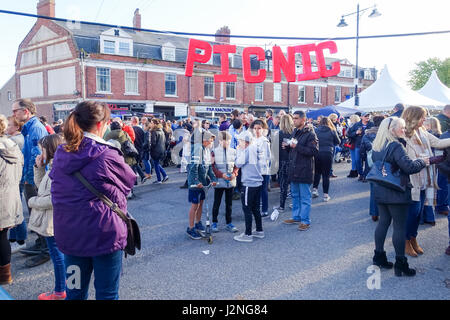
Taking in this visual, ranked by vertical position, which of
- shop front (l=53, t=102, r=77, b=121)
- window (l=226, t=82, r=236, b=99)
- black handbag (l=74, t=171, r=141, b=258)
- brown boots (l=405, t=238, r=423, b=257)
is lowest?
brown boots (l=405, t=238, r=423, b=257)

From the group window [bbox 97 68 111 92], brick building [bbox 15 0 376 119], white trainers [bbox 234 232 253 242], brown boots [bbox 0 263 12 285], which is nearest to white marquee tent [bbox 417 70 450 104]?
brick building [bbox 15 0 376 119]

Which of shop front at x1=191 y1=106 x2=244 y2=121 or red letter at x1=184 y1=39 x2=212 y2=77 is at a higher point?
red letter at x1=184 y1=39 x2=212 y2=77

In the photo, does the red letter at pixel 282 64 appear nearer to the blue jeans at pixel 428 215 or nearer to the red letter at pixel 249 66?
the red letter at pixel 249 66

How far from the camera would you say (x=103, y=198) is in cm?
236

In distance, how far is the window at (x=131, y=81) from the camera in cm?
2695

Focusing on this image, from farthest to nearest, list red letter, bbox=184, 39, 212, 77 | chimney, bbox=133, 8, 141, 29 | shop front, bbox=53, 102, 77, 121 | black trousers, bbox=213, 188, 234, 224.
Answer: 1. chimney, bbox=133, 8, 141, 29
2. shop front, bbox=53, 102, 77, 121
3. red letter, bbox=184, 39, 212, 77
4. black trousers, bbox=213, 188, 234, 224

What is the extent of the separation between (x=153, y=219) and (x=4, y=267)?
9.23 ft

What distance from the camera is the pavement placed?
357 centimetres

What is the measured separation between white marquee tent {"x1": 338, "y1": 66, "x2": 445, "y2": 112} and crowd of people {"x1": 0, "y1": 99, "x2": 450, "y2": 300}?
27.5 ft

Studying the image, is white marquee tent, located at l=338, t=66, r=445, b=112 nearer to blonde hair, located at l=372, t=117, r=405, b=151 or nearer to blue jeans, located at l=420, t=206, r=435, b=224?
blue jeans, located at l=420, t=206, r=435, b=224

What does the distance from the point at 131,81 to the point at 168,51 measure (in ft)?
14.8

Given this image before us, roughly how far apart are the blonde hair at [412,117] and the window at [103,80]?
2496 cm

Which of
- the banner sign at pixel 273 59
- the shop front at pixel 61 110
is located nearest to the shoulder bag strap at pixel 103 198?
the banner sign at pixel 273 59
